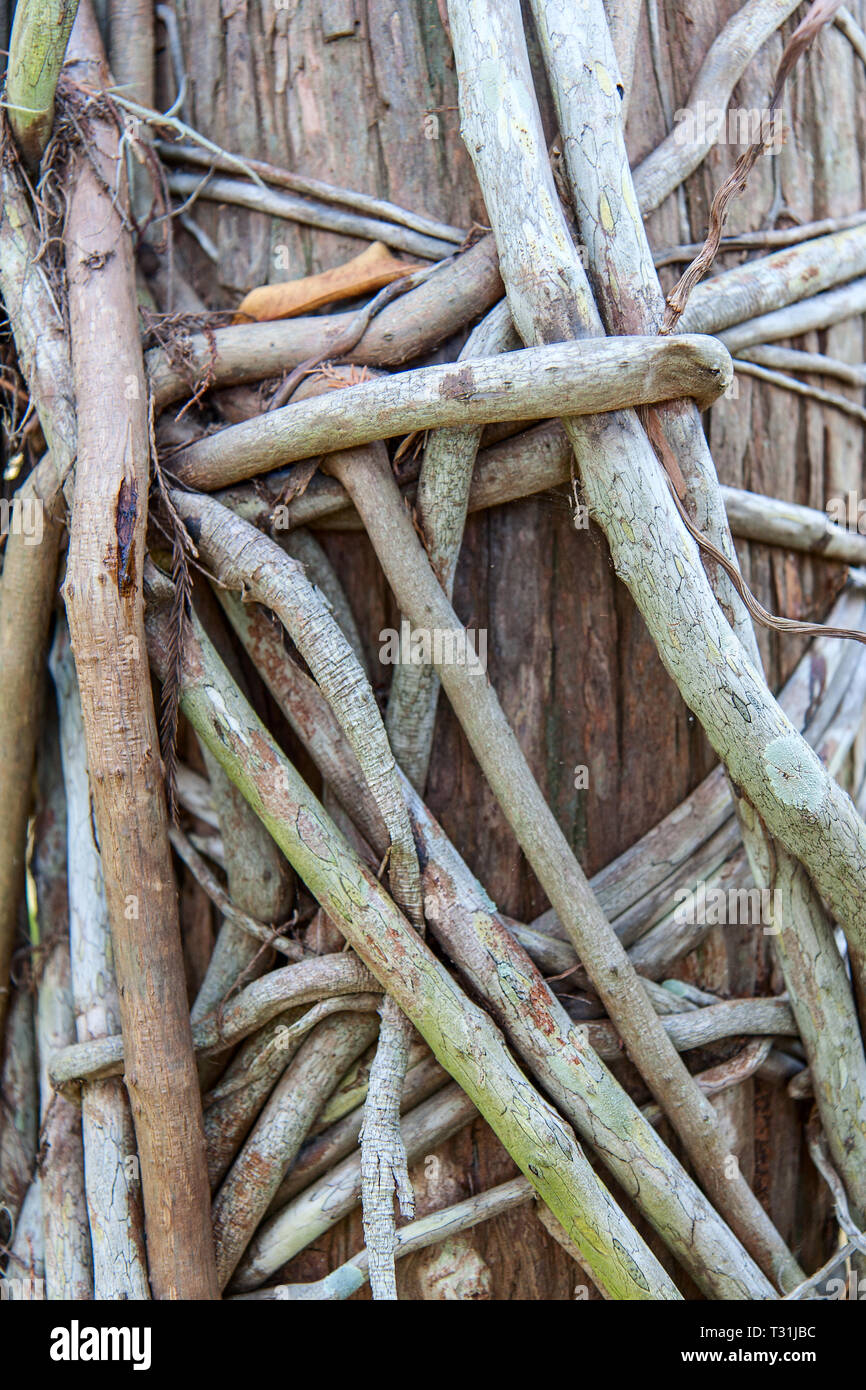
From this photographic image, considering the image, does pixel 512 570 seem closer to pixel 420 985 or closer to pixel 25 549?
pixel 420 985

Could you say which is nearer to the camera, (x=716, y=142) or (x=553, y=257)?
(x=553, y=257)

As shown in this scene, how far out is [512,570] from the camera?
6.31 ft

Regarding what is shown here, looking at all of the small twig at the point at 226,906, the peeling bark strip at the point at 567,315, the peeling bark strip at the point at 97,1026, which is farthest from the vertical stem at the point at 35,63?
the small twig at the point at 226,906

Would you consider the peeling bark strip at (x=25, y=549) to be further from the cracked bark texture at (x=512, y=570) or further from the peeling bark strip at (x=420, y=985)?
the peeling bark strip at (x=420, y=985)

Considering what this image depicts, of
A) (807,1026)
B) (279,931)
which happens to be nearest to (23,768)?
(279,931)

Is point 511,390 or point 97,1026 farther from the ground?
point 511,390

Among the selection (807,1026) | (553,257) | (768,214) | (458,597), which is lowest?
(807,1026)

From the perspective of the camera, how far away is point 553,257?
167 centimetres

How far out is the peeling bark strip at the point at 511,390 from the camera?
5.32ft

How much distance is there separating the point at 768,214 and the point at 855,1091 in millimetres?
1824

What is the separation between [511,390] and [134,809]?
1.01m

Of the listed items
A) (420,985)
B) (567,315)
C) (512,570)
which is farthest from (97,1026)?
(567,315)
